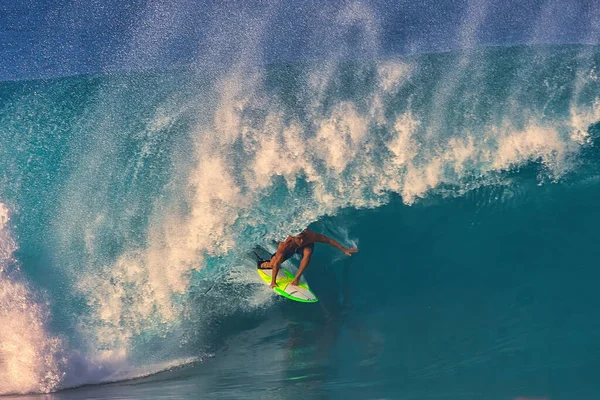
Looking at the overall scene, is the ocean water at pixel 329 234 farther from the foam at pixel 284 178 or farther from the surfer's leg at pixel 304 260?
the surfer's leg at pixel 304 260

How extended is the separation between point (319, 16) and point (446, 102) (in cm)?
246

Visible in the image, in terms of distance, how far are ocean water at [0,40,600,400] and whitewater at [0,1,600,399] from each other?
0.9 inches

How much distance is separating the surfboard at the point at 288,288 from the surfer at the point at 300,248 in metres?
0.07

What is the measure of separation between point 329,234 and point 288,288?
86 centimetres

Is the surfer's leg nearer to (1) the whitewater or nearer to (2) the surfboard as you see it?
(2) the surfboard

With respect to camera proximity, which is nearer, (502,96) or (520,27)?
(502,96)

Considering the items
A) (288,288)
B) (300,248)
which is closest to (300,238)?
(300,248)

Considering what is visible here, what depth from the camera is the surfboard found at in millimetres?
6395

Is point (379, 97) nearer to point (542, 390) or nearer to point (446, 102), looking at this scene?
point (446, 102)

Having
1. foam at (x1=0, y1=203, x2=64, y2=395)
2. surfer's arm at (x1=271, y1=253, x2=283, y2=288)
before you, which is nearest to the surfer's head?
surfer's arm at (x1=271, y1=253, x2=283, y2=288)

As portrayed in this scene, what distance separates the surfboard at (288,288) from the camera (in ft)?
21.0

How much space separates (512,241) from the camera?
21.4 feet

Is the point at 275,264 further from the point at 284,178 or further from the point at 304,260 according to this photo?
the point at 284,178

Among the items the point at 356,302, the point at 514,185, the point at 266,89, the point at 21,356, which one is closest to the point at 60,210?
the point at 21,356
